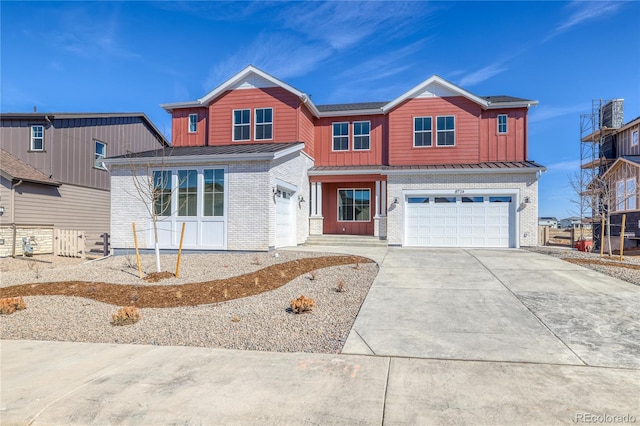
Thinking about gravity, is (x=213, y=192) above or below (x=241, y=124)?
below

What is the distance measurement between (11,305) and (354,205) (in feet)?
47.3

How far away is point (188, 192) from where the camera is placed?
1448 cm

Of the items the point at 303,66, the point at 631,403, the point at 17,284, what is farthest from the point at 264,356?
the point at 303,66

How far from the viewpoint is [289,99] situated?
55.9ft

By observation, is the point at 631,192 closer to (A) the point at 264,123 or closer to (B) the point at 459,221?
(B) the point at 459,221

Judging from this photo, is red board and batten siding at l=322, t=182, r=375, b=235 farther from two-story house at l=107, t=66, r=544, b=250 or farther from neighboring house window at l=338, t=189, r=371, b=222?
neighboring house window at l=338, t=189, r=371, b=222

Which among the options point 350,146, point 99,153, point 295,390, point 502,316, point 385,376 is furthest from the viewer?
point 99,153

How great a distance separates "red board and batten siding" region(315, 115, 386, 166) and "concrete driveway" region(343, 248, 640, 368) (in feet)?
30.8

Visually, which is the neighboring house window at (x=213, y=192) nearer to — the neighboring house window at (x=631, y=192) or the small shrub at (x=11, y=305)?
the small shrub at (x=11, y=305)

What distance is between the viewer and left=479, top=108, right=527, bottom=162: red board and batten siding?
17750 mm

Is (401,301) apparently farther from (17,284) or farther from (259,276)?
(17,284)

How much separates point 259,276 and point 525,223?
1207cm

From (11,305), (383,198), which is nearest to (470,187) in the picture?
(383,198)

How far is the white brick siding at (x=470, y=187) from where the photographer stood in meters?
15.9
